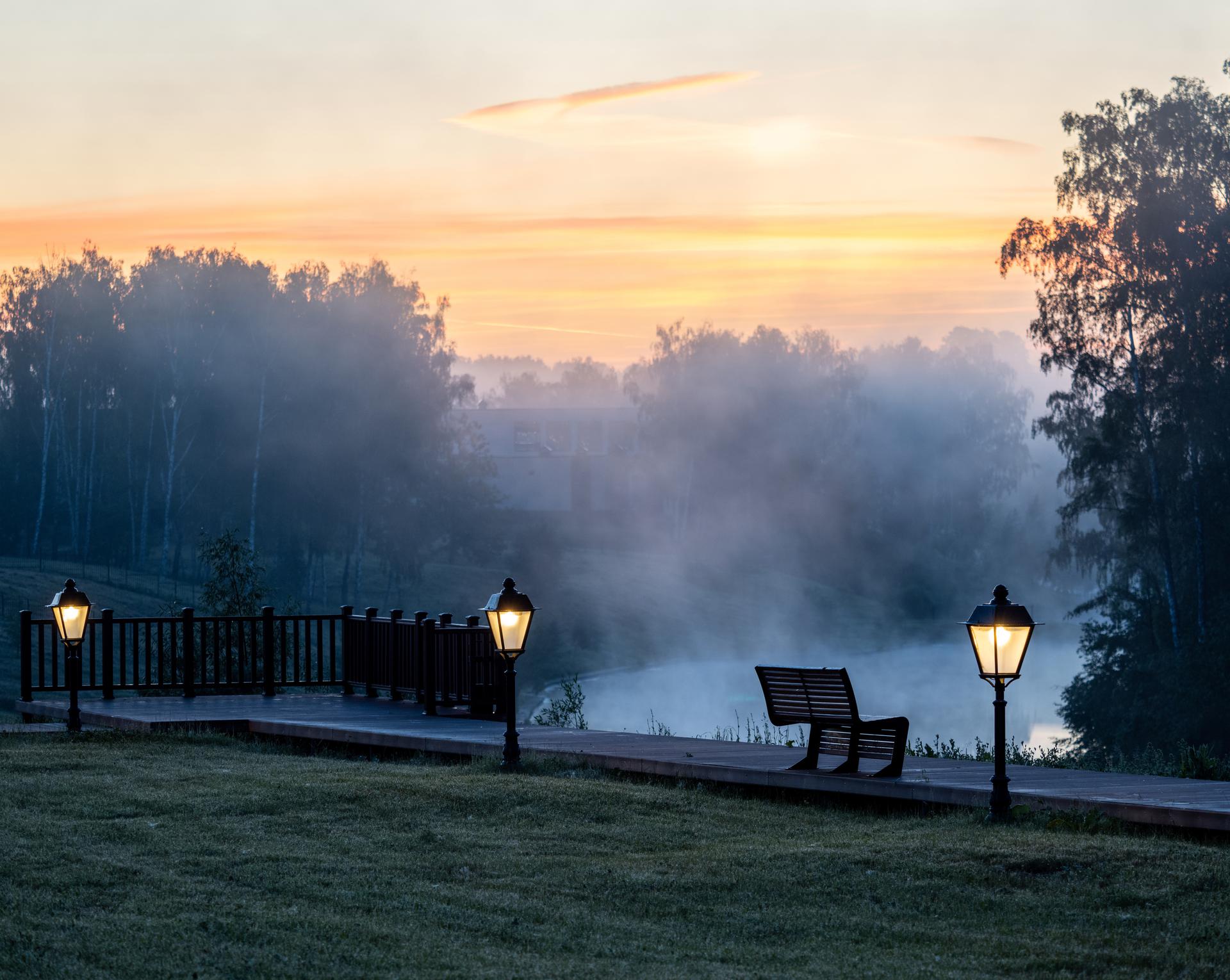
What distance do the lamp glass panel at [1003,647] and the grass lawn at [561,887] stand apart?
926 mm

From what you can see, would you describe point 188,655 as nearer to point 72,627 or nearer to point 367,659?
point 367,659

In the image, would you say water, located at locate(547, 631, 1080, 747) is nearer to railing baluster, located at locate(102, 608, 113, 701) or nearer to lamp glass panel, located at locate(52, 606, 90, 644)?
railing baluster, located at locate(102, 608, 113, 701)

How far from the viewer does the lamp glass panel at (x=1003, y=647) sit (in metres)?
9.11

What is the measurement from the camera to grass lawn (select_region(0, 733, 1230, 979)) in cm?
587

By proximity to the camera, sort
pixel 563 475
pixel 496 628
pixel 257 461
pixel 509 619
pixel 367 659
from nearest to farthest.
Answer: pixel 509 619 < pixel 496 628 < pixel 367 659 < pixel 257 461 < pixel 563 475

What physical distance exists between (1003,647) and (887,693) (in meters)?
39.4

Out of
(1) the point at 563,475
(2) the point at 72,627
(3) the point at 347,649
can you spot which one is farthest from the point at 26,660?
(1) the point at 563,475

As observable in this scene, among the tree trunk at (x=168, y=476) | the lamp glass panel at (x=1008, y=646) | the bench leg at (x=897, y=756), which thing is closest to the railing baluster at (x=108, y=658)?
the bench leg at (x=897, y=756)

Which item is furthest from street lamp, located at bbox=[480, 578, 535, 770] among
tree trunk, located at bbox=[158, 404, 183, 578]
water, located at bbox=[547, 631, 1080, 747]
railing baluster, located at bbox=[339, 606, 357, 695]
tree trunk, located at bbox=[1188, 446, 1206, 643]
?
tree trunk, located at bbox=[158, 404, 183, 578]

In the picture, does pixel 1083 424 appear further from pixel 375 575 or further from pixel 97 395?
pixel 97 395

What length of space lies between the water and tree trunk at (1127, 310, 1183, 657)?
14.7 ft

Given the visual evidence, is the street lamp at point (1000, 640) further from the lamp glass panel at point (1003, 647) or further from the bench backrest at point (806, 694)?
the bench backrest at point (806, 694)

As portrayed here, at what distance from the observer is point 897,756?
10.0 meters

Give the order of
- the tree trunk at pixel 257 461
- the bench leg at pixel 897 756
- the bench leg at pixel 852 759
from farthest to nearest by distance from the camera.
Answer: the tree trunk at pixel 257 461
the bench leg at pixel 852 759
the bench leg at pixel 897 756
